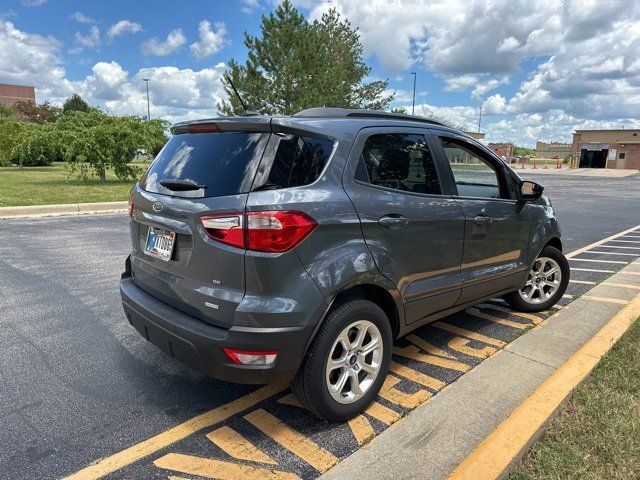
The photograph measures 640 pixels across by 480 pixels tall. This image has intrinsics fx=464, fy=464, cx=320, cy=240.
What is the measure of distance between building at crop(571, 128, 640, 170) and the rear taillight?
68.5 meters

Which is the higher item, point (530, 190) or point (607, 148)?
point (607, 148)

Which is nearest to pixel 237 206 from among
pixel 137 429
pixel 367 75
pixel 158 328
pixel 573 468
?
pixel 158 328

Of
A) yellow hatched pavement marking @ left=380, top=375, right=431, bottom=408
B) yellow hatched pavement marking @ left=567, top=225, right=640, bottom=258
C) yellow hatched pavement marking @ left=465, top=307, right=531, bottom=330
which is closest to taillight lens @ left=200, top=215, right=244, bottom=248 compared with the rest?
yellow hatched pavement marking @ left=380, top=375, right=431, bottom=408

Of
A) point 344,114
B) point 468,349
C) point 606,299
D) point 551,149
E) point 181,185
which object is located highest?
point 551,149

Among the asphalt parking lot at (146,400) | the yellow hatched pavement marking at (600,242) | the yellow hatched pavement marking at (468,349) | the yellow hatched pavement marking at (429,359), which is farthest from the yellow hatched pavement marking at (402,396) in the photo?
the yellow hatched pavement marking at (600,242)

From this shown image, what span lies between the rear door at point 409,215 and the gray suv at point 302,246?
0.01 metres

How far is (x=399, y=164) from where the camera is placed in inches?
121

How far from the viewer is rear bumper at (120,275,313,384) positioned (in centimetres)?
237

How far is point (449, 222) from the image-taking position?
3.28 metres

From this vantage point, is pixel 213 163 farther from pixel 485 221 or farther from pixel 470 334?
pixel 470 334

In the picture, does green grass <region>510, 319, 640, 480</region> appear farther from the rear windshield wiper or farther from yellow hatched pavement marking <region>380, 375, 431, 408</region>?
the rear windshield wiper

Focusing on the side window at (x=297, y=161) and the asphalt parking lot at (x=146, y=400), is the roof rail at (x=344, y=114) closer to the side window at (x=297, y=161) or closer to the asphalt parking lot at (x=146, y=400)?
the side window at (x=297, y=161)

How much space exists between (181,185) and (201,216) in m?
0.34

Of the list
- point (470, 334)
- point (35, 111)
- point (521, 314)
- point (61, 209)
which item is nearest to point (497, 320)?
point (521, 314)
